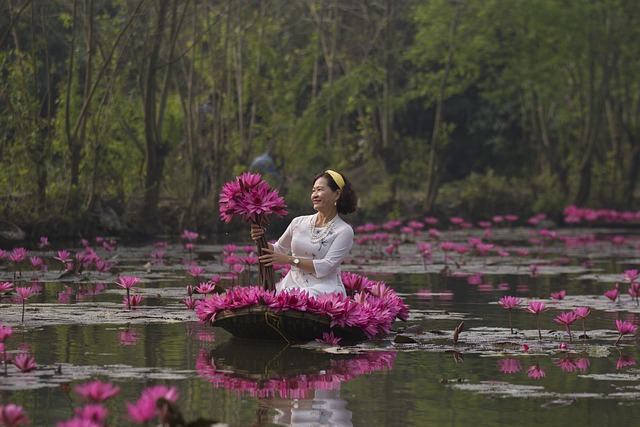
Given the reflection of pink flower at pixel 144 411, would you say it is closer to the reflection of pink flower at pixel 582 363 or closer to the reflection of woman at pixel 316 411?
the reflection of woman at pixel 316 411

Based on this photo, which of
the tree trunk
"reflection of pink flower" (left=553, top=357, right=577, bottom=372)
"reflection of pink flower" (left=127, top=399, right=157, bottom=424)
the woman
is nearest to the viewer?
"reflection of pink flower" (left=127, top=399, right=157, bottom=424)

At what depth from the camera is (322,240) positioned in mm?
10492

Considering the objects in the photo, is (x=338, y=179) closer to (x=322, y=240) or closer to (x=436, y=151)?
(x=322, y=240)

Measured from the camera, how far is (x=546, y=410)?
724 centimetres

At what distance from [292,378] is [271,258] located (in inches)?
71.9

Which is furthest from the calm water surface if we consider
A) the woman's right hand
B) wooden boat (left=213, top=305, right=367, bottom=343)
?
the woman's right hand

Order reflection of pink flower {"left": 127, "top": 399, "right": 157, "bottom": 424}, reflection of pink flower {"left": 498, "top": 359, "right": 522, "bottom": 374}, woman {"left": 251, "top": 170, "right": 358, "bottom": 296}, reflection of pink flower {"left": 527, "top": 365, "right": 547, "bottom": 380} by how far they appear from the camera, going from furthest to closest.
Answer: woman {"left": 251, "top": 170, "right": 358, "bottom": 296}, reflection of pink flower {"left": 498, "top": 359, "right": 522, "bottom": 374}, reflection of pink flower {"left": 527, "top": 365, "right": 547, "bottom": 380}, reflection of pink flower {"left": 127, "top": 399, "right": 157, "bottom": 424}

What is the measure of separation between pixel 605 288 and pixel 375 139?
21.0 meters

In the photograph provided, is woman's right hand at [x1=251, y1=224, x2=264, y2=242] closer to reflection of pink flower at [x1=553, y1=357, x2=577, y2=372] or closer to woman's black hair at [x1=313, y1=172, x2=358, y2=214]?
woman's black hair at [x1=313, y1=172, x2=358, y2=214]

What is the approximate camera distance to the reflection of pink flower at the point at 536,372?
28.0 feet

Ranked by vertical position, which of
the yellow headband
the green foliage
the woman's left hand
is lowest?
the woman's left hand

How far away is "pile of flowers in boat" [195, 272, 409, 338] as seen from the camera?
9805 millimetres

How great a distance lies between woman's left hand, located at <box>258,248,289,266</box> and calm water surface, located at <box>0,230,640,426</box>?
0.63 meters

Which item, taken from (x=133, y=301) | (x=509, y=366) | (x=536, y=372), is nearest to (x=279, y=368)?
(x=509, y=366)
